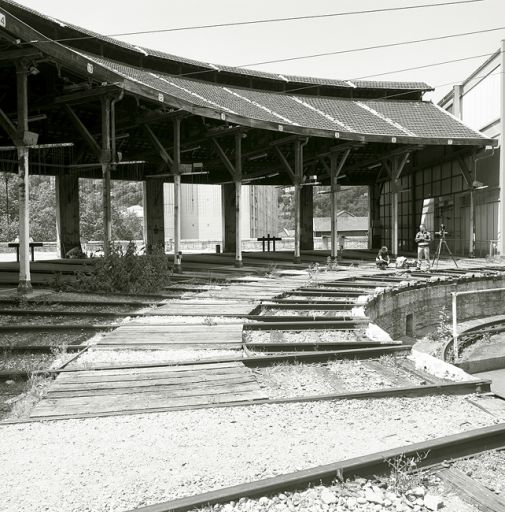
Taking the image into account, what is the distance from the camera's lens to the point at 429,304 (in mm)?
14555

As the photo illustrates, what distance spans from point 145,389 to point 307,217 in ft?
75.4

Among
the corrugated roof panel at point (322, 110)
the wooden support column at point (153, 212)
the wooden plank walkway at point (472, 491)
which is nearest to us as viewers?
the wooden plank walkway at point (472, 491)

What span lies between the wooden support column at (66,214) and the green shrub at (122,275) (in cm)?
916

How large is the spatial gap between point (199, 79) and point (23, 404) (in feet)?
60.4

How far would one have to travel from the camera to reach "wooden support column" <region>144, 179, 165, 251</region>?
22844mm

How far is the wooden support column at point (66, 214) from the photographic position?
20359 millimetres

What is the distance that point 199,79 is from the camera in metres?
21.2

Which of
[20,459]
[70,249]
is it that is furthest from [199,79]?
[20,459]

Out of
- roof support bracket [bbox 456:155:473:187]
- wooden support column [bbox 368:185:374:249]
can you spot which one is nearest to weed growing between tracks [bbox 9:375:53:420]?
roof support bracket [bbox 456:155:473:187]

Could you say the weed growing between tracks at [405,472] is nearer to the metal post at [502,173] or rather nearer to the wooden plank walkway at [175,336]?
the wooden plank walkway at [175,336]

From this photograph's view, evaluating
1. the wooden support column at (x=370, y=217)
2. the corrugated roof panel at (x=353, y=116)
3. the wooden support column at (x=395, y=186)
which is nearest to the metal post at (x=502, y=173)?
the wooden support column at (x=395, y=186)

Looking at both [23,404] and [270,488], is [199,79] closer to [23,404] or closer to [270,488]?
[23,404]

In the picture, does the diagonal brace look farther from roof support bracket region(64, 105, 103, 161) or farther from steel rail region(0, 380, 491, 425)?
steel rail region(0, 380, 491, 425)

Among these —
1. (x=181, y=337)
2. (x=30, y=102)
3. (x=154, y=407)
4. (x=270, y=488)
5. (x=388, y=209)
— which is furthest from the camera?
(x=388, y=209)
